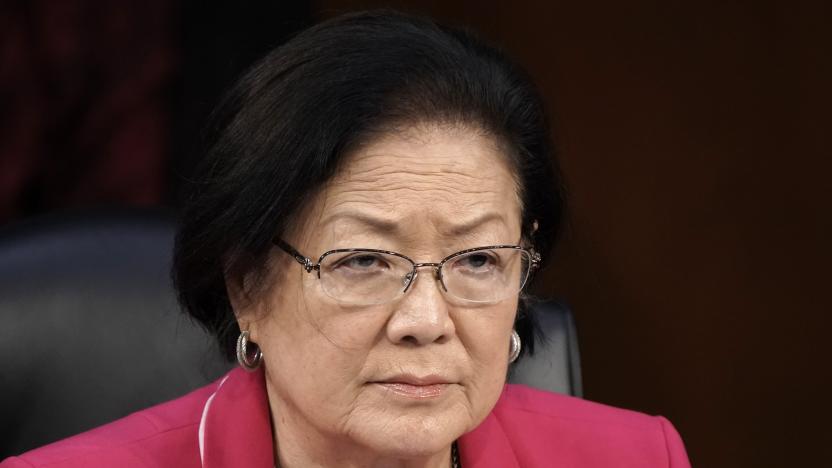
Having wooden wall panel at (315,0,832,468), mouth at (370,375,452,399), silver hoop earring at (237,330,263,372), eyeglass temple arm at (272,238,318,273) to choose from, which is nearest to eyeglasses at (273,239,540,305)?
eyeglass temple arm at (272,238,318,273)

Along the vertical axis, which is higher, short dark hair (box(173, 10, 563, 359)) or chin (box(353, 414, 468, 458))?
short dark hair (box(173, 10, 563, 359))

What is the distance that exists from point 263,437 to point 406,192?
0.47 metres

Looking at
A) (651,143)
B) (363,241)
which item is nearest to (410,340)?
(363,241)

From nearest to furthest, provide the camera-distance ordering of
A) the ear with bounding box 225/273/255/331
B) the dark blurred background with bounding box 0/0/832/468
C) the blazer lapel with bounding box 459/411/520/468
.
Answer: the ear with bounding box 225/273/255/331, the blazer lapel with bounding box 459/411/520/468, the dark blurred background with bounding box 0/0/832/468

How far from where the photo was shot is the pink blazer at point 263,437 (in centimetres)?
200

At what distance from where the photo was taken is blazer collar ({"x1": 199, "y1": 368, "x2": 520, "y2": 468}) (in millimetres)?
2000


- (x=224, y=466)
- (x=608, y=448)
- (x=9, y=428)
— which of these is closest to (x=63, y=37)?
(x=9, y=428)

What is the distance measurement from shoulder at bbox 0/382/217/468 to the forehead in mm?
455

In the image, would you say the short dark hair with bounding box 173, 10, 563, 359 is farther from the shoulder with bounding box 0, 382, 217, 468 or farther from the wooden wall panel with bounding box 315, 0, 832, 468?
the wooden wall panel with bounding box 315, 0, 832, 468

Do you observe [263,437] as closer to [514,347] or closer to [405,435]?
[405,435]

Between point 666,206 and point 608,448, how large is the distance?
85 centimetres

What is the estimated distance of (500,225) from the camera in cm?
191

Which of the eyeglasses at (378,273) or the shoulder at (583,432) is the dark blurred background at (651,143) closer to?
the shoulder at (583,432)

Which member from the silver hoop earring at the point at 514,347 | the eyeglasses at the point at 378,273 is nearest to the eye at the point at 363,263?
the eyeglasses at the point at 378,273
